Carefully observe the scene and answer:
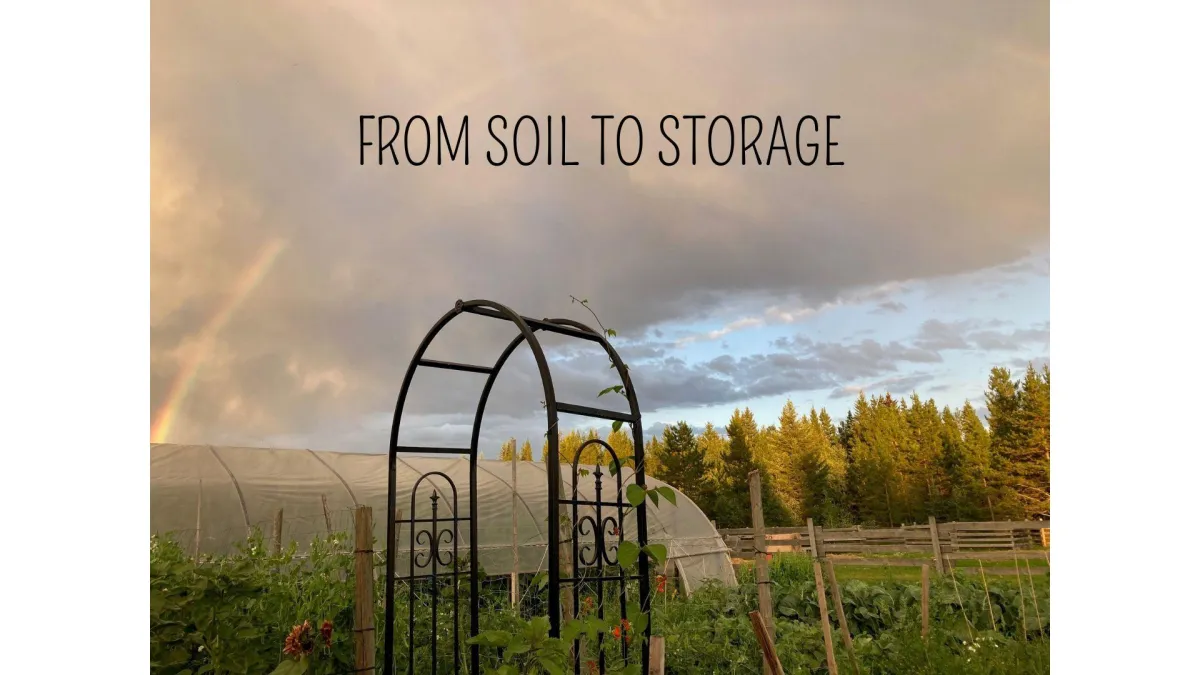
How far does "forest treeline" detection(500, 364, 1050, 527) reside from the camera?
18.4 meters

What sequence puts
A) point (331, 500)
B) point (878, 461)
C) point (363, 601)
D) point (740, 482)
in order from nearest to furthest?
Answer: point (363, 601) < point (331, 500) < point (740, 482) < point (878, 461)

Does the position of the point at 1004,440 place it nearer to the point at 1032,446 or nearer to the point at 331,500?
the point at 1032,446

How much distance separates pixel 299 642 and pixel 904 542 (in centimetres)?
1426

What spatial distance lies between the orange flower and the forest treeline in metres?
14.9

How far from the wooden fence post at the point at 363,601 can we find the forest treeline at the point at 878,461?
47.7ft

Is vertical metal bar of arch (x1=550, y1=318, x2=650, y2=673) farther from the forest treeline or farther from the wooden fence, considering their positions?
the forest treeline

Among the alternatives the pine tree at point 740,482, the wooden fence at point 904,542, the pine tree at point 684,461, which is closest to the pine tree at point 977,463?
the wooden fence at point 904,542

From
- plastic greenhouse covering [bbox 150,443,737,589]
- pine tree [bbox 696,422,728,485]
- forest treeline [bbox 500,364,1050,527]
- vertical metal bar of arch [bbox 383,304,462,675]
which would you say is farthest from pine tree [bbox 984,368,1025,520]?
vertical metal bar of arch [bbox 383,304,462,675]

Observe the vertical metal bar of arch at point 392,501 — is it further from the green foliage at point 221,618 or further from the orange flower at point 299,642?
the orange flower at point 299,642

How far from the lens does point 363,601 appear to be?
354 cm

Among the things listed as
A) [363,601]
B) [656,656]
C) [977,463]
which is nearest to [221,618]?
[363,601]

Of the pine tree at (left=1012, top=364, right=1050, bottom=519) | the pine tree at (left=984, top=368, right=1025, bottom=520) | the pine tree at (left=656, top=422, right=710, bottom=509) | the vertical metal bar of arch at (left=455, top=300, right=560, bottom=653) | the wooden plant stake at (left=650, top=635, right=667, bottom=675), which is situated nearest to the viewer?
the vertical metal bar of arch at (left=455, top=300, right=560, bottom=653)

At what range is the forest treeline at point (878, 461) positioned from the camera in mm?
18406
